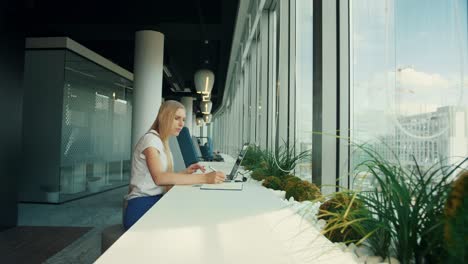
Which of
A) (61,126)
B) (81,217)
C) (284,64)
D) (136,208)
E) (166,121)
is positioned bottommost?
(81,217)

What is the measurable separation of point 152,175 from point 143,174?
0.35 feet

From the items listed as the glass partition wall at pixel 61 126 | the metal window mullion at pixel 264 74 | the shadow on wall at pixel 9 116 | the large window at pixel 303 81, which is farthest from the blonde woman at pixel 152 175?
the glass partition wall at pixel 61 126

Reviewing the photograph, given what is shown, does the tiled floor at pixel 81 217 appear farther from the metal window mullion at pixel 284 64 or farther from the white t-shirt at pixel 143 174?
the metal window mullion at pixel 284 64

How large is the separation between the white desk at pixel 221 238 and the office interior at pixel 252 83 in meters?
0.39

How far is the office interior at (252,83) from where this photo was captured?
4.11 feet

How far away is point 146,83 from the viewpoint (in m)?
5.76

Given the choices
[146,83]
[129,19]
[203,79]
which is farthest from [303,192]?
[129,19]

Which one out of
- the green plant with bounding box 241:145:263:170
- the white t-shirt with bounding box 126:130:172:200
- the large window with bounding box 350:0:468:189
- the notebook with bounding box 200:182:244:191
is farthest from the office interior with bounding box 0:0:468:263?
the white t-shirt with bounding box 126:130:172:200

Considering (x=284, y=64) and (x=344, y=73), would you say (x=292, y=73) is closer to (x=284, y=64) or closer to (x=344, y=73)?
(x=284, y=64)

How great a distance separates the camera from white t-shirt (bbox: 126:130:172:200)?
2275 millimetres

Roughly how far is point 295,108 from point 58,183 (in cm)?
517

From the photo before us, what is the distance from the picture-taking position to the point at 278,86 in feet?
12.6

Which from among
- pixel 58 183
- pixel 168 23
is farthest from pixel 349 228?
pixel 58 183

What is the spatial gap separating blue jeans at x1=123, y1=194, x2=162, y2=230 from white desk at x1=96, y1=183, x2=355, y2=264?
0.51 metres
